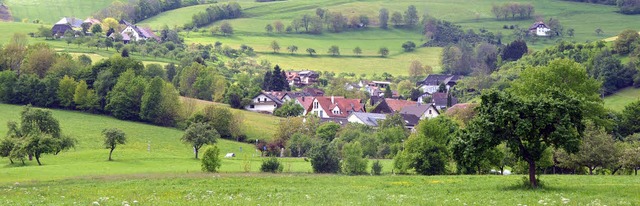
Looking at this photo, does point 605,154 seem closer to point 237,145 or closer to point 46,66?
point 237,145

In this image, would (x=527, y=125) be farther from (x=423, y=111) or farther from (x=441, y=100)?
(x=441, y=100)

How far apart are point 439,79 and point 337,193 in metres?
153

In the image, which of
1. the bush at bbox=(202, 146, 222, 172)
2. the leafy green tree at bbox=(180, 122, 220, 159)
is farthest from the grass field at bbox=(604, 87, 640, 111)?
the bush at bbox=(202, 146, 222, 172)

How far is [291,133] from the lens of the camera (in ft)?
335

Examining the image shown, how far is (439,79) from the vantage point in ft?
612

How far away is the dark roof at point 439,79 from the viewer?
605 ft

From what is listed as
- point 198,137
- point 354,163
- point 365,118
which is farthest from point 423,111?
point 354,163

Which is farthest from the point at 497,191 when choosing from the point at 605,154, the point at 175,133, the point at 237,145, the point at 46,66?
the point at 46,66

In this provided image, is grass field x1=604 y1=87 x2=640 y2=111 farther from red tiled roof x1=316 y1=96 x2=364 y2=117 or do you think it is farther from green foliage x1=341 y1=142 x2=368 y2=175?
green foliage x1=341 y1=142 x2=368 y2=175

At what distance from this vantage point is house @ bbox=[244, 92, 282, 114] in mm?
141238

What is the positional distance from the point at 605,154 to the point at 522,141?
841 inches

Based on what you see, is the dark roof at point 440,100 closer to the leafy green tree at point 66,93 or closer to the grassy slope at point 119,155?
the grassy slope at point 119,155

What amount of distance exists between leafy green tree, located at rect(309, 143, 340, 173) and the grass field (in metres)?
63.4

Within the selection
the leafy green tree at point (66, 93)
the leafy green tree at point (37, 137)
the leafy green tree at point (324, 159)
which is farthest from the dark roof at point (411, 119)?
the leafy green tree at point (324, 159)
